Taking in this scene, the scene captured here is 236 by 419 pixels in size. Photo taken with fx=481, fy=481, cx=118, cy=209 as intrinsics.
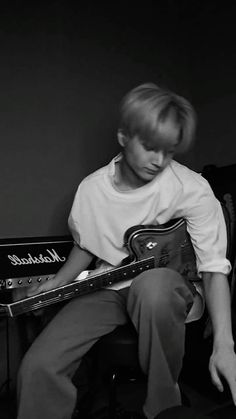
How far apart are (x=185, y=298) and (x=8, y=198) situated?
0.98 meters

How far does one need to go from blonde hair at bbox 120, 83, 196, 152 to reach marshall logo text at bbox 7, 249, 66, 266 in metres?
0.53

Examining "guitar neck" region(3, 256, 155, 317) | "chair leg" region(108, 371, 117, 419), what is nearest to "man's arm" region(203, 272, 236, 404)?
"guitar neck" region(3, 256, 155, 317)

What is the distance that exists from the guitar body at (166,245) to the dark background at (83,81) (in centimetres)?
77

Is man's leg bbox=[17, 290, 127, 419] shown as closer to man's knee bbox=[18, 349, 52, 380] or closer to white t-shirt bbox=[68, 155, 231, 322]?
man's knee bbox=[18, 349, 52, 380]

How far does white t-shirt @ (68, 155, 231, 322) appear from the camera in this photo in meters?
1.20

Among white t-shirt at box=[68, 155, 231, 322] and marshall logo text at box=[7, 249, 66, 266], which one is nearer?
white t-shirt at box=[68, 155, 231, 322]

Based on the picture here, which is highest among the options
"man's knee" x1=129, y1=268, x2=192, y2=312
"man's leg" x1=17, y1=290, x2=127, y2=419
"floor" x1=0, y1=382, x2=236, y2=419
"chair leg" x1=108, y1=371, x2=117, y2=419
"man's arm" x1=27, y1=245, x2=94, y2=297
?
"man's knee" x1=129, y1=268, x2=192, y2=312

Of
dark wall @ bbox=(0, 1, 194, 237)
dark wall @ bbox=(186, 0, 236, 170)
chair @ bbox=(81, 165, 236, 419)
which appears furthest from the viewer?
dark wall @ bbox=(186, 0, 236, 170)

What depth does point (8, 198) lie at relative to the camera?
185cm

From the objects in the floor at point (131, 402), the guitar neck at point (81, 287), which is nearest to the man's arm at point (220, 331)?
the guitar neck at point (81, 287)

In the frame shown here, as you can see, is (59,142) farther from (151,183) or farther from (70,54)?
(151,183)

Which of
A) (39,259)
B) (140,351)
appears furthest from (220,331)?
(39,259)

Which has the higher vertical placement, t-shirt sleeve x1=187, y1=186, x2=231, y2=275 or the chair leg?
t-shirt sleeve x1=187, y1=186, x2=231, y2=275

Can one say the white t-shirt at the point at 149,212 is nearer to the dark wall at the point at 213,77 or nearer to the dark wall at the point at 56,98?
the dark wall at the point at 56,98
